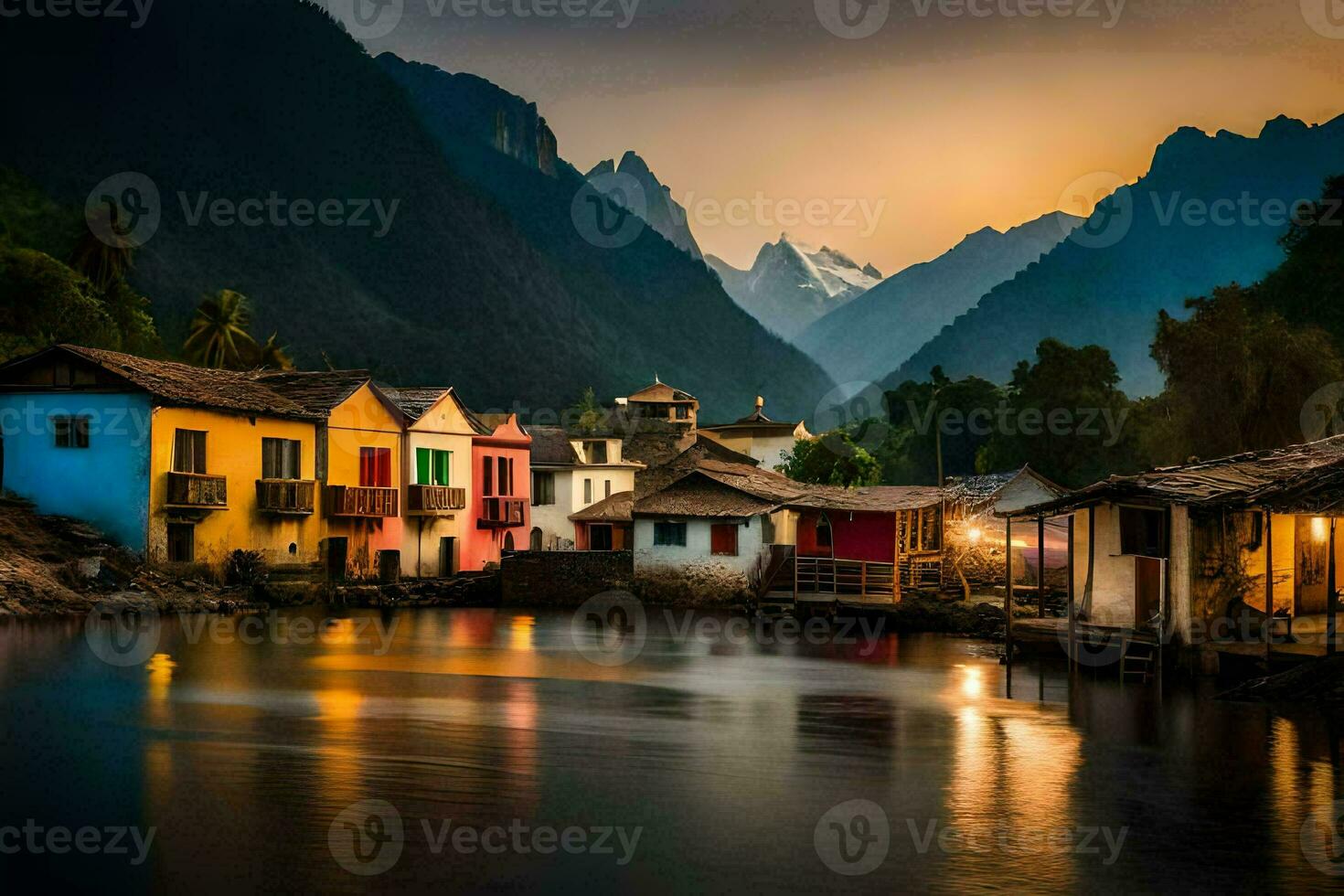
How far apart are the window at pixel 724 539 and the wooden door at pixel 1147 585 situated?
21.6 meters

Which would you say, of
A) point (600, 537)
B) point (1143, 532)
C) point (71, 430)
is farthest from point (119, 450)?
point (1143, 532)

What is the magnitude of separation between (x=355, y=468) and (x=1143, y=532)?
33197 millimetres

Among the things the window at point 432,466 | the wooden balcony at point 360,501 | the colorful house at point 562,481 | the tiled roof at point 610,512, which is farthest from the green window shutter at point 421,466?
the colorful house at point 562,481

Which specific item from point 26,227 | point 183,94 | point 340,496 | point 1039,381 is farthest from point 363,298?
point 340,496

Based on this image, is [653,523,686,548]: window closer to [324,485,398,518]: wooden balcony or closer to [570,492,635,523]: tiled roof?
[570,492,635,523]: tiled roof

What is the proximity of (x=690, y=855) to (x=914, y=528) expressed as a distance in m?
38.2

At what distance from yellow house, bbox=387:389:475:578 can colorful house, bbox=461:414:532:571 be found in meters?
Answer: 0.58

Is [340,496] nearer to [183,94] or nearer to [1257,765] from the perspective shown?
[1257,765]

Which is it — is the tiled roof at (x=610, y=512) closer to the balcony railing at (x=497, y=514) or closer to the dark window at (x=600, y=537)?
the dark window at (x=600, y=537)

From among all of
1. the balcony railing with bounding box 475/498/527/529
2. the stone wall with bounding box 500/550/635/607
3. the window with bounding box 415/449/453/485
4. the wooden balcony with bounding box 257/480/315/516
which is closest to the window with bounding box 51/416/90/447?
the wooden balcony with bounding box 257/480/315/516

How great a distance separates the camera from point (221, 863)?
17.5 metres

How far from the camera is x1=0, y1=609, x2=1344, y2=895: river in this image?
58.3 feet

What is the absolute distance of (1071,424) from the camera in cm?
8744

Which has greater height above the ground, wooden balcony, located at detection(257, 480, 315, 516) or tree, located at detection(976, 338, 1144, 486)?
tree, located at detection(976, 338, 1144, 486)
